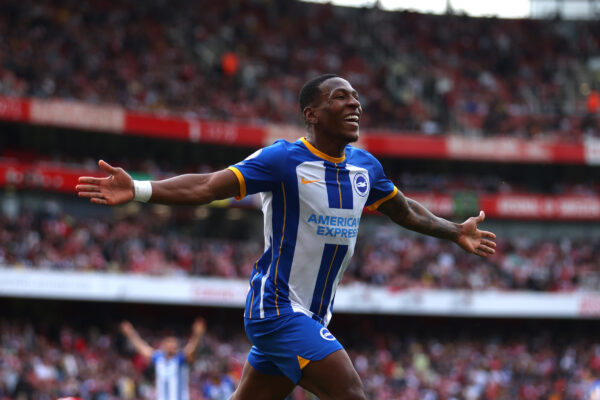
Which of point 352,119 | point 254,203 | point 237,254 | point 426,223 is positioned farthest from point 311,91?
point 254,203

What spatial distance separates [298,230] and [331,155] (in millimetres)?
574

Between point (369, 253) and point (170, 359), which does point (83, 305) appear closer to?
point (369, 253)

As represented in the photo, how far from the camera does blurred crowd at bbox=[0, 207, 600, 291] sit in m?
24.9

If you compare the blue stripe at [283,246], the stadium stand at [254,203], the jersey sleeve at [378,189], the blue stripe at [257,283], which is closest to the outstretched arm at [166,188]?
the blue stripe at [283,246]

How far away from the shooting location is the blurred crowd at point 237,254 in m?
24.9

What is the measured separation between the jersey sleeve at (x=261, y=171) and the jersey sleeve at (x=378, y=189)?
0.76 metres

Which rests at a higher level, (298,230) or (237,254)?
(298,230)

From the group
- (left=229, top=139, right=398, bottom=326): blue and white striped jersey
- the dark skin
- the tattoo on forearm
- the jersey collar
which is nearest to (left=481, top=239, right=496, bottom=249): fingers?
the dark skin

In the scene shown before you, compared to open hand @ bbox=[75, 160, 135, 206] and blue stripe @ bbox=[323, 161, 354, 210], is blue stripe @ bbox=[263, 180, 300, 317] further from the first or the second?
open hand @ bbox=[75, 160, 135, 206]

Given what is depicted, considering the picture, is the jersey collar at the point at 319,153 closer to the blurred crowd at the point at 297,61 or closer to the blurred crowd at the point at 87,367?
the blurred crowd at the point at 87,367

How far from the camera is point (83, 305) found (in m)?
26.8

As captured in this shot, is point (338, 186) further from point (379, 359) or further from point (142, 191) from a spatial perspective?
point (379, 359)

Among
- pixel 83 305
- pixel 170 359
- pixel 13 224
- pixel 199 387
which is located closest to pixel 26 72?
pixel 13 224

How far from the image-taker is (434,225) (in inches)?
233
